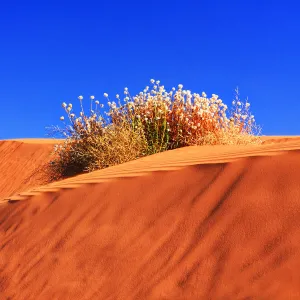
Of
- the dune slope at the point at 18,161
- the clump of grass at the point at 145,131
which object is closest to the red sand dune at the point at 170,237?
the clump of grass at the point at 145,131

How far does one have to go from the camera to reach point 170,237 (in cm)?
397

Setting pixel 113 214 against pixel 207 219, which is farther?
pixel 113 214

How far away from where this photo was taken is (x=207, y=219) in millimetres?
3900

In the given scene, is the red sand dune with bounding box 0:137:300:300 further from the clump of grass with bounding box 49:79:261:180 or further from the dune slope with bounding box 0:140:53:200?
the dune slope with bounding box 0:140:53:200

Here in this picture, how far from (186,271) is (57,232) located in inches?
75.9

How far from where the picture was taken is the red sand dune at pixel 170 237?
3227 millimetres

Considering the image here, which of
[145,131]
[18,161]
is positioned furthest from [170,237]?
[18,161]

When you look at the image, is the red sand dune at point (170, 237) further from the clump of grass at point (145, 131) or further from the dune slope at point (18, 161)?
the dune slope at point (18, 161)

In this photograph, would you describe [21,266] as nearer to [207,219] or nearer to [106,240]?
[106,240]

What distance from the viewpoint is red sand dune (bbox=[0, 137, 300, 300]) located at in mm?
3227

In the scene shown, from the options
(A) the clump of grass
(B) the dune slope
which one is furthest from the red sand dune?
(B) the dune slope

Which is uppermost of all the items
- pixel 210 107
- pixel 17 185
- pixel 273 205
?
pixel 210 107

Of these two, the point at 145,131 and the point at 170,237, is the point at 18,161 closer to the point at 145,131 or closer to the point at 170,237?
the point at 145,131

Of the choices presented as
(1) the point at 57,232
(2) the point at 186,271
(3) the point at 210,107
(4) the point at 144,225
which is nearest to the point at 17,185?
(3) the point at 210,107
